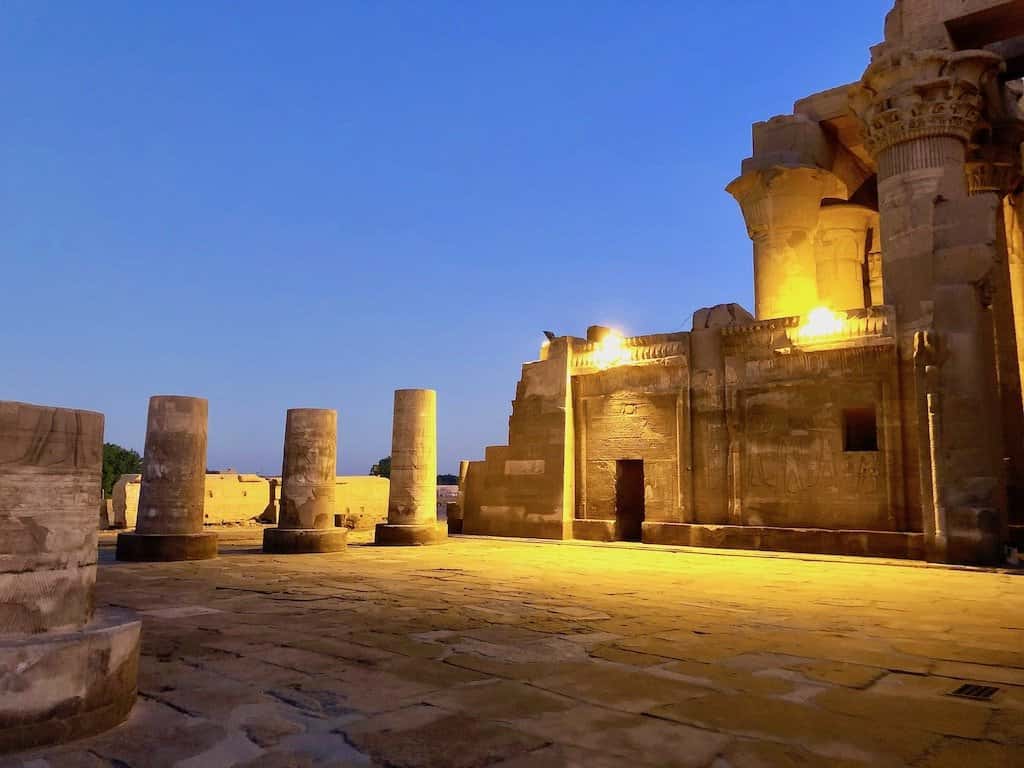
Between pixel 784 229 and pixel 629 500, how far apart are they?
7.81 metres

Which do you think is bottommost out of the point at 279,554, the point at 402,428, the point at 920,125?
the point at 279,554

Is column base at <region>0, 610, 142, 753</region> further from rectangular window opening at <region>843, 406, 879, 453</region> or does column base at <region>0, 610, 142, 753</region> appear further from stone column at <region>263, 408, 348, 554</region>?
rectangular window opening at <region>843, 406, 879, 453</region>

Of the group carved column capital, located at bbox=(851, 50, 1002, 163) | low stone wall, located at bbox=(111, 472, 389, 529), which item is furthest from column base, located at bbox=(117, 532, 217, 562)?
carved column capital, located at bbox=(851, 50, 1002, 163)

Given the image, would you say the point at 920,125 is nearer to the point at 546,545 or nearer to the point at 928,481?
the point at 928,481

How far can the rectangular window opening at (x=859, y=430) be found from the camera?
1355 centimetres

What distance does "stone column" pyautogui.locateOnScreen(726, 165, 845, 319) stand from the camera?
18203 millimetres

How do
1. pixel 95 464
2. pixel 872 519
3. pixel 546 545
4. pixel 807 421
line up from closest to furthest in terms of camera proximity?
pixel 95 464 < pixel 872 519 < pixel 807 421 < pixel 546 545

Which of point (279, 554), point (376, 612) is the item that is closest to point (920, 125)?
point (376, 612)

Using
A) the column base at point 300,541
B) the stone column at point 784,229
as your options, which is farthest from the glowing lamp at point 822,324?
the column base at point 300,541

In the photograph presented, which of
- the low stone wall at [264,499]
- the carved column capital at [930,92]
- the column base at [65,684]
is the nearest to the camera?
the column base at [65,684]

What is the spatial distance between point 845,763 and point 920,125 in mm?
13499

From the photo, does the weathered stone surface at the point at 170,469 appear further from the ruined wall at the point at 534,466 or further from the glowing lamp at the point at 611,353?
the glowing lamp at the point at 611,353

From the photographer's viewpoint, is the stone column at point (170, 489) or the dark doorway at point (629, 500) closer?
the stone column at point (170, 489)

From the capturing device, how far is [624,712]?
3.82 meters
